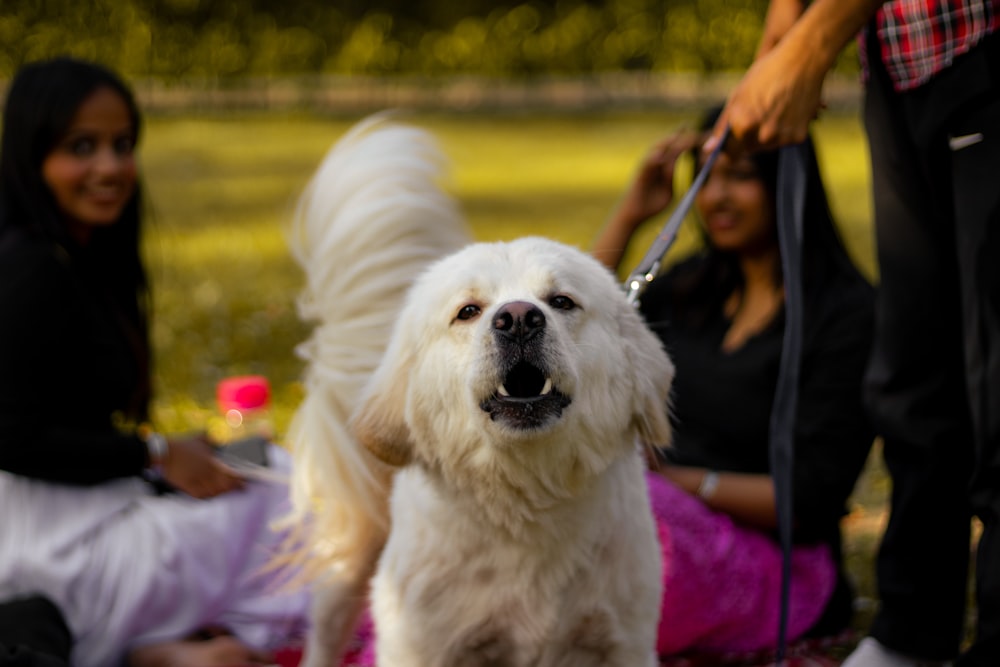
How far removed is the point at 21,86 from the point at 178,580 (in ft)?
4.83

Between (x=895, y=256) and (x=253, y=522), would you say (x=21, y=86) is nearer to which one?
(x=253, y=522)

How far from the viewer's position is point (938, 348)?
2.80 metres

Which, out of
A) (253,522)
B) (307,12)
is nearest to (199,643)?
(253,522)

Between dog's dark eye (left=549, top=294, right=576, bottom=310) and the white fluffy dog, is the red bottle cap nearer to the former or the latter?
A: the white fluffy dog

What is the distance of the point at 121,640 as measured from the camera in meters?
3.27

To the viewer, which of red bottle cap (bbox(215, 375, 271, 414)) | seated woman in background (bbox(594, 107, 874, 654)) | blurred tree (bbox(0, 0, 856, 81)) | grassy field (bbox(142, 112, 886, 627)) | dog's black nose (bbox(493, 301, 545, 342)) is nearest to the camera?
dog's black nose (bbox(493, 301, 545, 342))

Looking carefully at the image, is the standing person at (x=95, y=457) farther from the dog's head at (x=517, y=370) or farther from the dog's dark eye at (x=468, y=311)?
the dog's dark eye at (x=468, y=311)

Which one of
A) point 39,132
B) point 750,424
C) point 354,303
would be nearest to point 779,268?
point 750,424

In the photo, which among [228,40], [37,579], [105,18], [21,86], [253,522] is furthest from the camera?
[228,40]

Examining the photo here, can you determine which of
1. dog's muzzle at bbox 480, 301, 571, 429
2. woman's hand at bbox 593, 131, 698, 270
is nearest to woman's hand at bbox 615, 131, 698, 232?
woman's hand at bbox 593, 131, 698, 270

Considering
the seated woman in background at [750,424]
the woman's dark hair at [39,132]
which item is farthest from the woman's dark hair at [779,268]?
the woman's dark hair at [39,132]

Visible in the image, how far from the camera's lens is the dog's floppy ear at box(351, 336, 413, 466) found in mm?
2455

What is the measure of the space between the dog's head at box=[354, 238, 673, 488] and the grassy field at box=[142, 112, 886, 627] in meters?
1.03

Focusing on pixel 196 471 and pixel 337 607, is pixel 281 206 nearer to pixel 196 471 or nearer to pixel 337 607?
pixel 196 471
